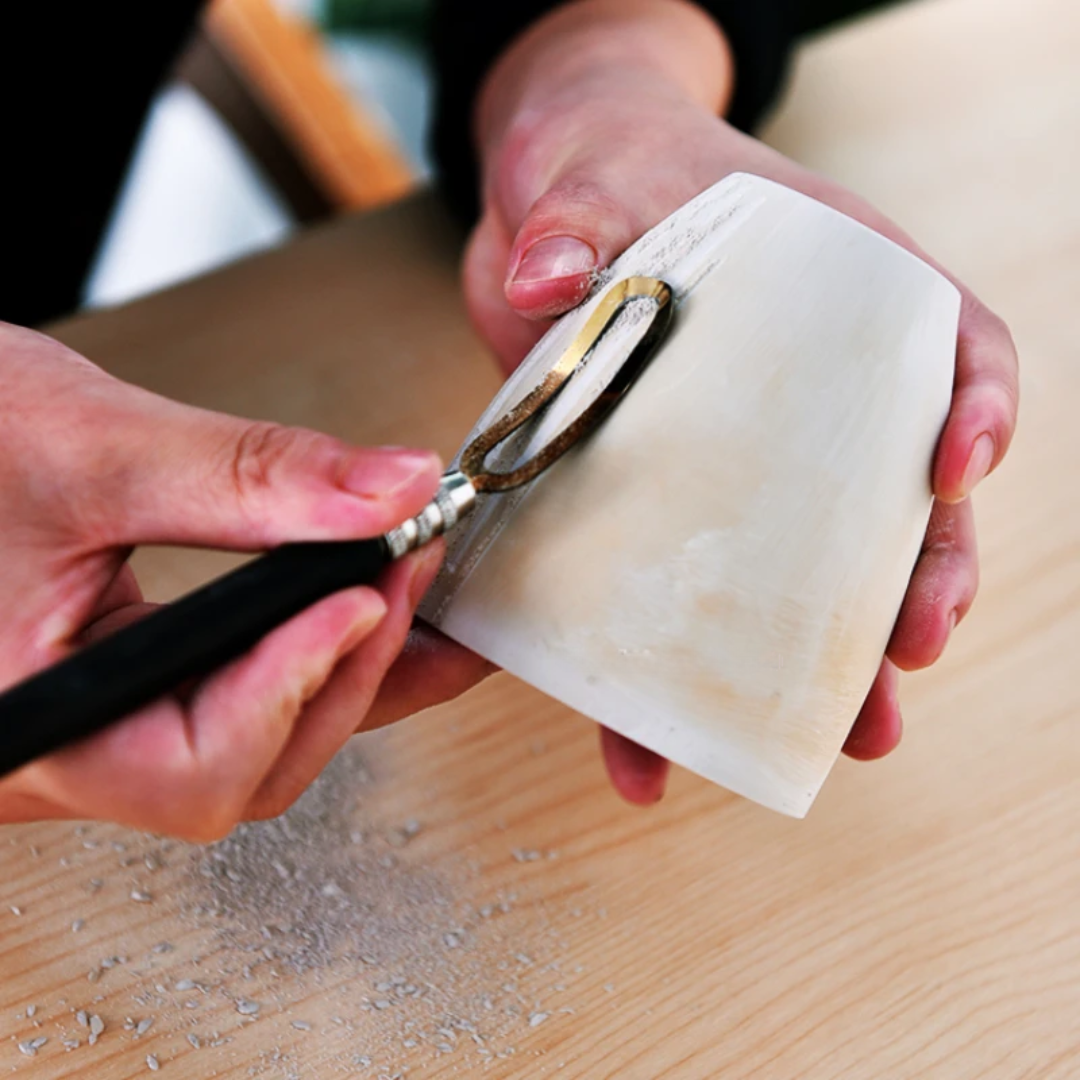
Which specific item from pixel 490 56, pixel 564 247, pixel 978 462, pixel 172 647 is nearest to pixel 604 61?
pixel 490 56

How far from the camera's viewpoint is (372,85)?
1.48 m

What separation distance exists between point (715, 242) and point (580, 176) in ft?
0.47

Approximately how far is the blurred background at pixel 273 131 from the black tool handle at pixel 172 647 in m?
0.94

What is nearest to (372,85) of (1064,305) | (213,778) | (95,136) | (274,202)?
(274,202)

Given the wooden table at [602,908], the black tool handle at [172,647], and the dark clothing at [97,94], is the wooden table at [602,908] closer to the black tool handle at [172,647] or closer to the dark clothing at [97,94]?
the black tool handle at [172,647]

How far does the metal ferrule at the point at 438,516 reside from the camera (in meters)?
0.38

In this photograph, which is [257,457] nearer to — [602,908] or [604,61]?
[602,908]

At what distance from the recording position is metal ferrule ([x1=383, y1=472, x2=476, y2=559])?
38 centimetres

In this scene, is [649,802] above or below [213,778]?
below

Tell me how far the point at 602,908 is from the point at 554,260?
0.90 ft

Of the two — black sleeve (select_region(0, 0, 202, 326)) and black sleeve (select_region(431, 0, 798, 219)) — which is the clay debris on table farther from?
black sleeve (select_region(0, 0, 202, 326))

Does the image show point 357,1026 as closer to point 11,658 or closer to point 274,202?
point 11,658

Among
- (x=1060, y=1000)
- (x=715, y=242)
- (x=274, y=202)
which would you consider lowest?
(x=274, y=202)

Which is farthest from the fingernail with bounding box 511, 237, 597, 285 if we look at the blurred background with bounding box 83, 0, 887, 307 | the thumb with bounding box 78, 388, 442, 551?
the blurred background with bounding box 83, 0, 887, 307
